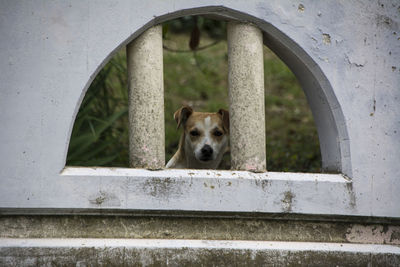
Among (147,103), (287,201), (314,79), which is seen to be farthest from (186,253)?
(314,79)

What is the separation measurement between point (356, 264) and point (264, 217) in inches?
27.8

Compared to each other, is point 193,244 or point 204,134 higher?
point 204,134

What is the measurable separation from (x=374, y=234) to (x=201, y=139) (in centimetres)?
201

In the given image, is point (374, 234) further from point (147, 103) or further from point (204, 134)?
point (204, 134)

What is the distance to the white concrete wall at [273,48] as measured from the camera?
3.32 metres

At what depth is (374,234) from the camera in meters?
3.72

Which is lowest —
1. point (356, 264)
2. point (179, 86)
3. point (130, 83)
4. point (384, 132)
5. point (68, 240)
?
point (356, 264)

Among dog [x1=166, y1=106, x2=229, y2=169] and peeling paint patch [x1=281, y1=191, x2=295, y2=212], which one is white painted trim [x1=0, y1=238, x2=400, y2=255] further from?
dog [x1=166, y1=106, x2=229, y2=169]

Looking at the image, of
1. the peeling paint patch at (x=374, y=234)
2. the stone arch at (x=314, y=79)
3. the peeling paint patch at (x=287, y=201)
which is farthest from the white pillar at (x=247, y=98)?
the peeling paint patch at (x=374, y=234)

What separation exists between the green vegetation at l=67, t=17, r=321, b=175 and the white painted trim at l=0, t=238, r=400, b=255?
1791 mm

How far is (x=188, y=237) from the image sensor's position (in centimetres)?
352

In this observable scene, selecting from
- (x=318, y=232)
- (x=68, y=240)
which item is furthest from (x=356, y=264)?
(x=68, y=240)

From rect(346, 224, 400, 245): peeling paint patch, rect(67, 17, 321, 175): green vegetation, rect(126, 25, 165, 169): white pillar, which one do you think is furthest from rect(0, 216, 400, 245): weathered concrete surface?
rect(67, 17, 321, 175): green vegetation

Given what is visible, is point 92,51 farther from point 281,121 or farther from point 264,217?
point 281,121
